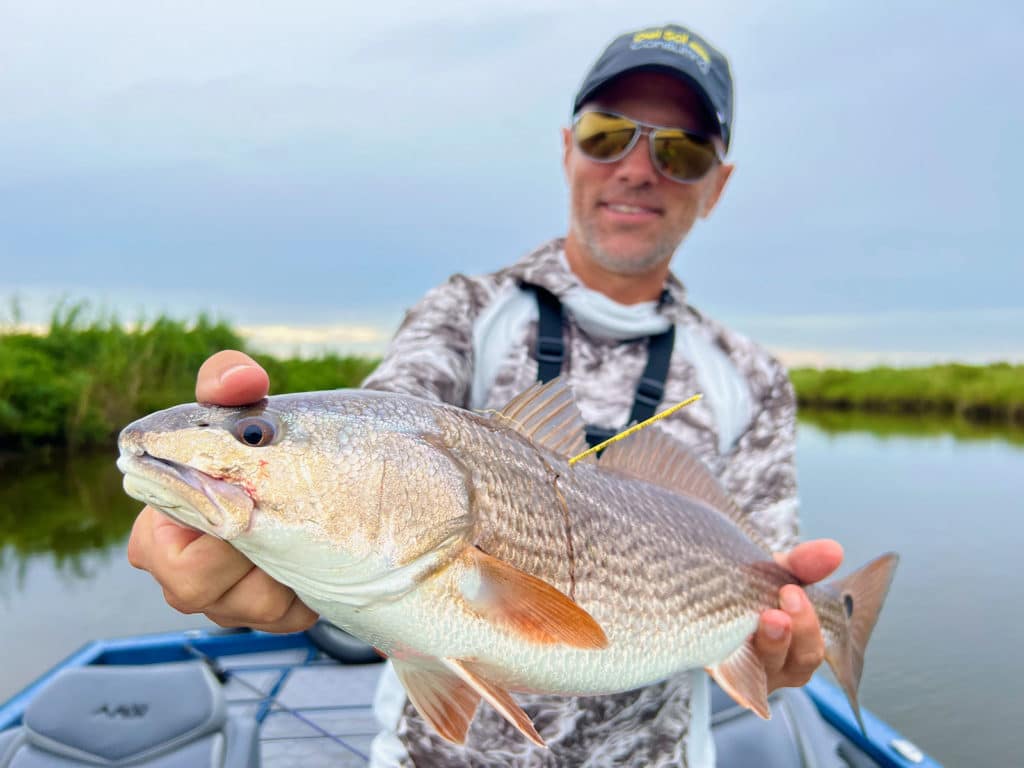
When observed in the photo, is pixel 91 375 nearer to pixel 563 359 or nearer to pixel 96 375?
pixel 96 375

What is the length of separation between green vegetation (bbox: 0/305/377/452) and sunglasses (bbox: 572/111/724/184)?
10.2 meters

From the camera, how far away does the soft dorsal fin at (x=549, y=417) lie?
1657 mm

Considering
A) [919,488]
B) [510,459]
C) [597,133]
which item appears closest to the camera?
[510,459]

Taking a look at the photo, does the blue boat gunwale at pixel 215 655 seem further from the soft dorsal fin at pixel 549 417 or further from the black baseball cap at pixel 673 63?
the black baseball cap at pixel 673 63

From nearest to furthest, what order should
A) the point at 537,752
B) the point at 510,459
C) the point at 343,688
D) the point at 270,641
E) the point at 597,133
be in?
the point at 510,459
the point at 537,752
the point at 597,133
the point at 343,688
the point at 270,641

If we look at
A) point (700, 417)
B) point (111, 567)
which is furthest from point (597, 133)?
point (111, 567)

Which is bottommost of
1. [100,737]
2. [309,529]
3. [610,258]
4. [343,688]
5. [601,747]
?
[343,688]

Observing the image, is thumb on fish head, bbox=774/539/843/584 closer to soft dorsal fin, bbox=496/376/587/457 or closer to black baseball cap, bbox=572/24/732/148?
soft dorsal fin, bbox=496/376/587/457

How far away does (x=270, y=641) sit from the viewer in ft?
15.0

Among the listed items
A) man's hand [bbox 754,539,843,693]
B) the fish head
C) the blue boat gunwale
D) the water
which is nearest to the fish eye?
the fish head

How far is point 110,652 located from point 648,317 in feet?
12.4

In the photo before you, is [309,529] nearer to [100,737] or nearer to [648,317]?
[648,317]

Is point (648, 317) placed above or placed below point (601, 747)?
above

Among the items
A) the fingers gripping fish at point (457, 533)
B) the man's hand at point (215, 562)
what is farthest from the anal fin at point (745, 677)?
the man's hand at point (215, 562)
